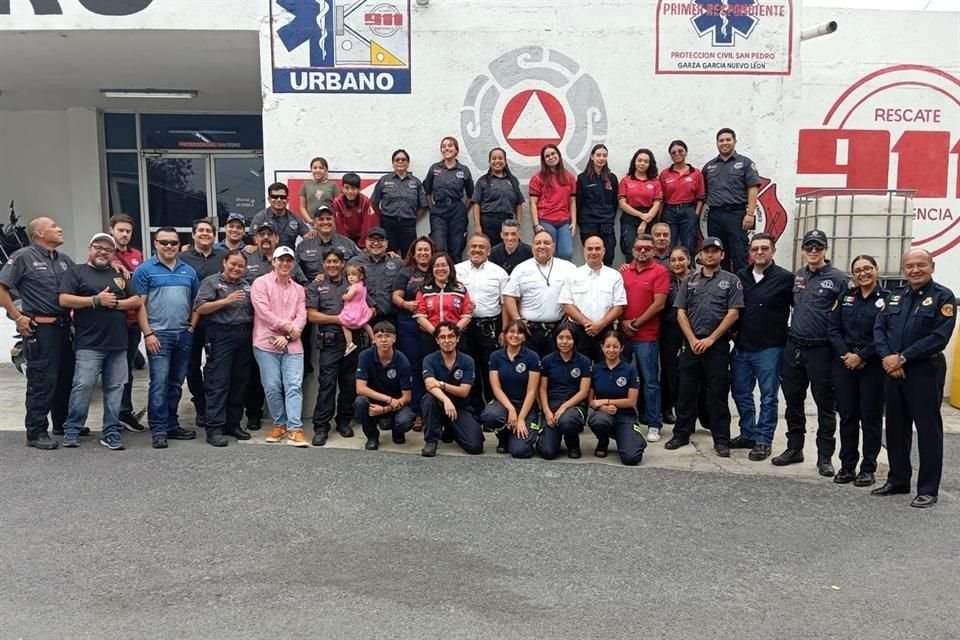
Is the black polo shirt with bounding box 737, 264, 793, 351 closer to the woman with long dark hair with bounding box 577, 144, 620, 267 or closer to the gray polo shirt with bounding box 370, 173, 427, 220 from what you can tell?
the woman with long dark hair with bounding box 577, 144, 620, 267

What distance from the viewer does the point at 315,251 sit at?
766 centimetres

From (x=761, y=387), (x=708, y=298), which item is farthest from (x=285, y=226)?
(x=761, y=387)

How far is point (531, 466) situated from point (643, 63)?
4.63m

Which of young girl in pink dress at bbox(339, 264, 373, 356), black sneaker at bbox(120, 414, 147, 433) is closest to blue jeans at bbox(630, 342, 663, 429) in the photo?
young girl in pink dress at bbox(339, 264, 373, 356)

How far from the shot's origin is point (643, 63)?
27.8 ft

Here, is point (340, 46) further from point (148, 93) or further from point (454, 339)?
point (148, 93)

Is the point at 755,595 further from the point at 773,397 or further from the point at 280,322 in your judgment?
the point at 280,322

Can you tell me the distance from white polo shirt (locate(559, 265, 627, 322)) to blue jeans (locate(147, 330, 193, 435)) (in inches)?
136

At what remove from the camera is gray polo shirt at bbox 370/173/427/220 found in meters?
8.14

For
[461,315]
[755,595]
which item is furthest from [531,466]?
[755,595]

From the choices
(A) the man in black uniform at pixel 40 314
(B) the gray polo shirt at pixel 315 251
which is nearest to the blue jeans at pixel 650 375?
(B) the gray polo shirt at pixel 315 251

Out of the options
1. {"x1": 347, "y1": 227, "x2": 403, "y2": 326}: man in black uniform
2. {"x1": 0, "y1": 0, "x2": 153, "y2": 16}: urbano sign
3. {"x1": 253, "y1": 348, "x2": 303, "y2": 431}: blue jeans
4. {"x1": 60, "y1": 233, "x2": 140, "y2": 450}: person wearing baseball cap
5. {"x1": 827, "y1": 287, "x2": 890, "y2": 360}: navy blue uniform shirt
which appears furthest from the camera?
{"x1": 0, "y1": 0, "x2": 153, "y2": 16}: urbano sign

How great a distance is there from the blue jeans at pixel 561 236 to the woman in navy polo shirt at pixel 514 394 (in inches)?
62.1

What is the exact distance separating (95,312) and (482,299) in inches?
131
